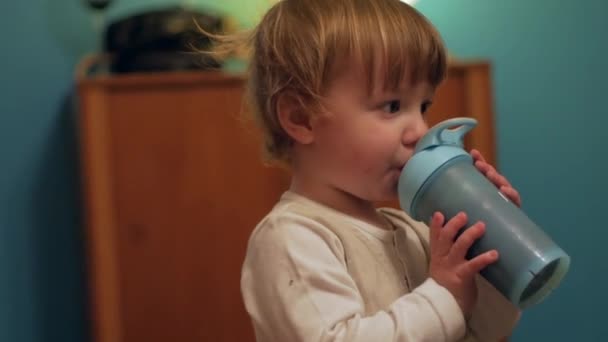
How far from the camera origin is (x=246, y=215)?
4.76 feet

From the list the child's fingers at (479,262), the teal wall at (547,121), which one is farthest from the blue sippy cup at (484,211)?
the teal wall at (547,121)

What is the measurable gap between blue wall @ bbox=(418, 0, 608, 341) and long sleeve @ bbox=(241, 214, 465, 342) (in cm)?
126

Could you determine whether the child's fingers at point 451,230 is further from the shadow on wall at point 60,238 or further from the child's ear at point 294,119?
the shadow on wall at point 60,238

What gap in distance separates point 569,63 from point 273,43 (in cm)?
129

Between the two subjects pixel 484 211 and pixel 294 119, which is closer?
pixel 484 211

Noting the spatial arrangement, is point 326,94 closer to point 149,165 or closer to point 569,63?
point 149,165

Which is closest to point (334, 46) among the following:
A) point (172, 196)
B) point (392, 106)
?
point (392, 106)

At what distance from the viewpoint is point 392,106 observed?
71 cm

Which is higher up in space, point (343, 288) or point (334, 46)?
point (334, 46)

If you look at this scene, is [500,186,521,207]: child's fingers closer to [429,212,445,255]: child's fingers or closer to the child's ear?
[429,212,445,255]: child's fingers

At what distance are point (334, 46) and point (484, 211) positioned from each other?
0.23 m

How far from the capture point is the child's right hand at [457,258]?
2.01 feet

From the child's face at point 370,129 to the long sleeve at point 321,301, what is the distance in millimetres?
79

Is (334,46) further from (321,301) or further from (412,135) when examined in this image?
(321,301)
